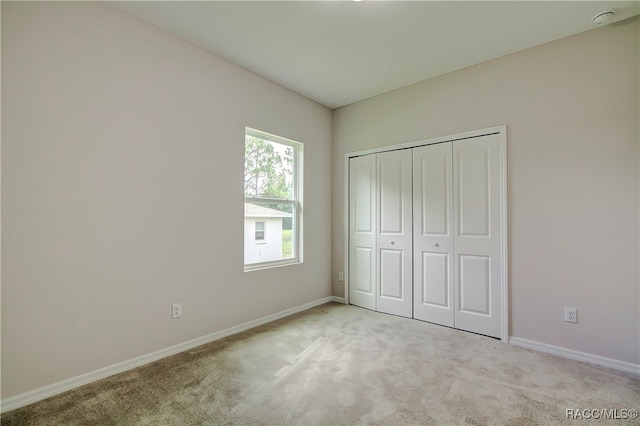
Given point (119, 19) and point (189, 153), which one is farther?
point (189, 153)

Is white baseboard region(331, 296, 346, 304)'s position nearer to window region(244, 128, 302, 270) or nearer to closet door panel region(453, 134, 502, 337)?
window region(244, 128, 302, 270)

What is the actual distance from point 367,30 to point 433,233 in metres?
2.08

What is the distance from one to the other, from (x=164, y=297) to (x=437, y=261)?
267 cm

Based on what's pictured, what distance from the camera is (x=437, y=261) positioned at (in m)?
3.29

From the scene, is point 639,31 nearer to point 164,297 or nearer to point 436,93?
point 436,93

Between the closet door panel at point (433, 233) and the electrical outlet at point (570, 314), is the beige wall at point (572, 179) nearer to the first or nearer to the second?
the electrical outlet at point (570, 314)

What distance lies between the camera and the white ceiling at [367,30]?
2209 millimetres

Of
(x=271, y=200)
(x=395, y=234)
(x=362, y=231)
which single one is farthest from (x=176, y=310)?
(x=395, y=234)

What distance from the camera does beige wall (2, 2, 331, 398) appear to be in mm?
1865

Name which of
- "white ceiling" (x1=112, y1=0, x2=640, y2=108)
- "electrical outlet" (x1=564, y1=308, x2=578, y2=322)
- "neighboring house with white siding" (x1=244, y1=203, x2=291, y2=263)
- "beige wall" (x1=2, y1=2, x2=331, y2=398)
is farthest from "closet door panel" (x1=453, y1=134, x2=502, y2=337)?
"beige wall" (x1=2, y1=2, x2=331, y2=398)

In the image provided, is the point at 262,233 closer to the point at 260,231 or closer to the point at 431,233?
the point at 260,231

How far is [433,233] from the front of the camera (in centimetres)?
331

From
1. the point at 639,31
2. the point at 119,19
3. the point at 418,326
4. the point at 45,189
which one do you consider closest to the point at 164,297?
the point at 45,189

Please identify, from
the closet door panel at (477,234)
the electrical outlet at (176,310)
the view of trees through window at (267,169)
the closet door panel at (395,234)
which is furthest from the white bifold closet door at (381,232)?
the electrical outlet at (176,310)
